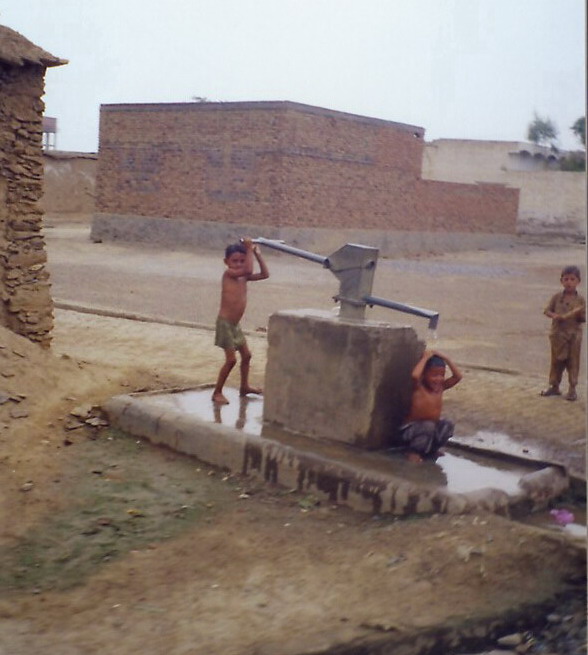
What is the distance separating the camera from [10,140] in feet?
22.3

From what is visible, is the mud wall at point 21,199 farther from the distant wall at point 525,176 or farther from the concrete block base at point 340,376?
the distant wall at point 525,176

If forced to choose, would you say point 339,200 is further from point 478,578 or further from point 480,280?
point 478,578

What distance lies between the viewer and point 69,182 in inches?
1202

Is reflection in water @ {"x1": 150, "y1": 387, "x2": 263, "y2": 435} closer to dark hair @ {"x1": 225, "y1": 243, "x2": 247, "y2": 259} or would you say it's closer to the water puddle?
the water puddle

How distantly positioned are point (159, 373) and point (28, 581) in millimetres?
3362

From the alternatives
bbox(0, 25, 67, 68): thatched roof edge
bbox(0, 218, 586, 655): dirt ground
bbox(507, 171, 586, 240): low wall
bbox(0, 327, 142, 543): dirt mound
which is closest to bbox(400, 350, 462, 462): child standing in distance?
bbox(0, 218, 586, 655): dirt ground

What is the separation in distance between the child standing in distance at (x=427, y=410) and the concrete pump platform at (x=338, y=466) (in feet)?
0.31

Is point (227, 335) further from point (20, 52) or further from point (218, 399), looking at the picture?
point (20, 52)

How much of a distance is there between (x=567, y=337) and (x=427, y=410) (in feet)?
9.18

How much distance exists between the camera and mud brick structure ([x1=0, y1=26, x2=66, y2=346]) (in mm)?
6766

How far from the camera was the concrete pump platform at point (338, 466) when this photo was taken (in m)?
4.46

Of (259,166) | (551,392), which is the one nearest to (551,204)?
(259,166)

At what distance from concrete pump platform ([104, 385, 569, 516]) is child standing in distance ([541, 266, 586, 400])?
2.34 m

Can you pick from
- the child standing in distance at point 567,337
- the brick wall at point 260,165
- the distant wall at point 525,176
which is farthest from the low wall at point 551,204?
the child standing in distance at point 567,337
